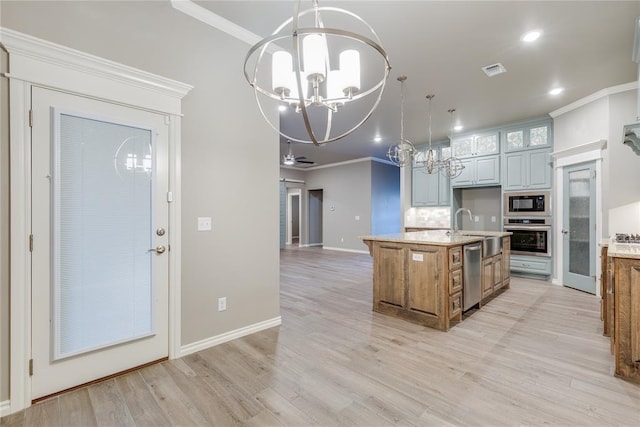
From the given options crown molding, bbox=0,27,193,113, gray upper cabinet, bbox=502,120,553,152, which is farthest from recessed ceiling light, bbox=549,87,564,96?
crown molding, bbox=0,27,193,113

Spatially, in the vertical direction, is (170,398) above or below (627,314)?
below

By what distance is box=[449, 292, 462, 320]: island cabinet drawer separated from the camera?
10.3 feet

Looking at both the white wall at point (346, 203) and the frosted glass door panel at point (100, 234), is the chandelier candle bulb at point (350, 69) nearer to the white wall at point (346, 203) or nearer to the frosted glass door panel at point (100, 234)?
the frosted glass door panel at point (100, 234)

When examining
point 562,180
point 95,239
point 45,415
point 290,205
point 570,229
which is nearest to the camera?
point 45,415

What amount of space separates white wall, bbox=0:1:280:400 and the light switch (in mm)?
41

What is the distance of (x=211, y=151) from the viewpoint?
266 cm

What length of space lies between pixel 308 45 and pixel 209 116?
1.56m

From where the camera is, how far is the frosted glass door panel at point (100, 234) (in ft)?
6.46

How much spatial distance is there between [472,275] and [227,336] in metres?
2.77

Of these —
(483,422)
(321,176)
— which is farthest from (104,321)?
(321,176)

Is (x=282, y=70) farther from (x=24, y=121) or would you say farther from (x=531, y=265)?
(x=531, y=265)

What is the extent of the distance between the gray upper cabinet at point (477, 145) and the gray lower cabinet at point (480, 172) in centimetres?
12

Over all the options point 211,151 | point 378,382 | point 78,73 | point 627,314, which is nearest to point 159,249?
point 211,151

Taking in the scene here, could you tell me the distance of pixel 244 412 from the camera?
5.95ft
